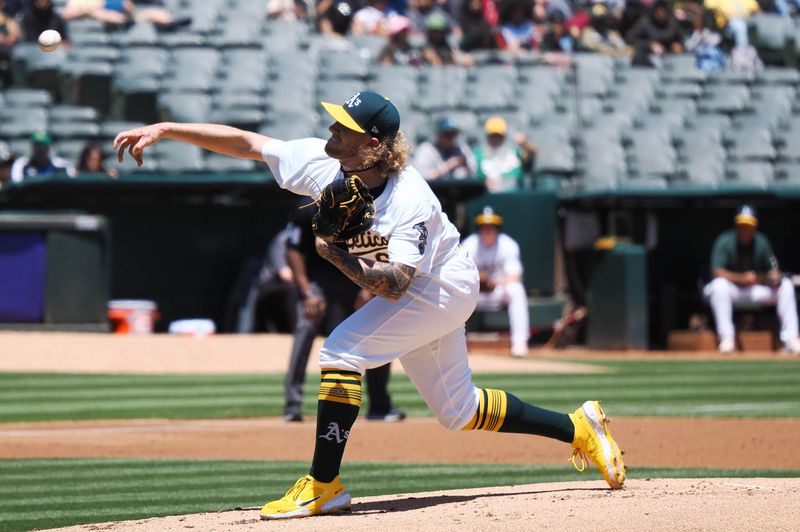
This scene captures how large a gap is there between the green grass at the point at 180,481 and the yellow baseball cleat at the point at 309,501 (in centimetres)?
73

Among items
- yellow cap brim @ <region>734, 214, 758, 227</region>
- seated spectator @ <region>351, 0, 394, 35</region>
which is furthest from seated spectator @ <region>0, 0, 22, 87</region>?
yellow cap brim @ <region>734, 214, 758, 227</region>

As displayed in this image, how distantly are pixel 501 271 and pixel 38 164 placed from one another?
498cm

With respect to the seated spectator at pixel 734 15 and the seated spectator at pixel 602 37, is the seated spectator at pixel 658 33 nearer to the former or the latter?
the seated spectator at pixel 602 37

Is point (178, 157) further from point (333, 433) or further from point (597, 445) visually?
point (333, 433)

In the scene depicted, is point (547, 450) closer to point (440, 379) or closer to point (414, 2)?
point (440, 379)

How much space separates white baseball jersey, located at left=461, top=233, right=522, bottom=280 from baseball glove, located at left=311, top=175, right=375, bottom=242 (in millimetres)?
9544

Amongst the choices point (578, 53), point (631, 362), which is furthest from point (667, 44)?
point (631, 362)

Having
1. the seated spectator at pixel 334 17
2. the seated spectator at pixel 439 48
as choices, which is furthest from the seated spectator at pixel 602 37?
the seated spectator at pixel 334 17

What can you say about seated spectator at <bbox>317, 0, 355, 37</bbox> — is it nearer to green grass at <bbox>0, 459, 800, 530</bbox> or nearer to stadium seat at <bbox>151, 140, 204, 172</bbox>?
stadium seat at <bbox>151, 140, 204, 172</bbox>

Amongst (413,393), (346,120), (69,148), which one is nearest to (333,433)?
(346,120)

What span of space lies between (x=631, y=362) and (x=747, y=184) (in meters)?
3.80

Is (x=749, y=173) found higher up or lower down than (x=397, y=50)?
lower down

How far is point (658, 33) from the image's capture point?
19.5 meters

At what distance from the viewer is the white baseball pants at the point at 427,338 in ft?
17.2
